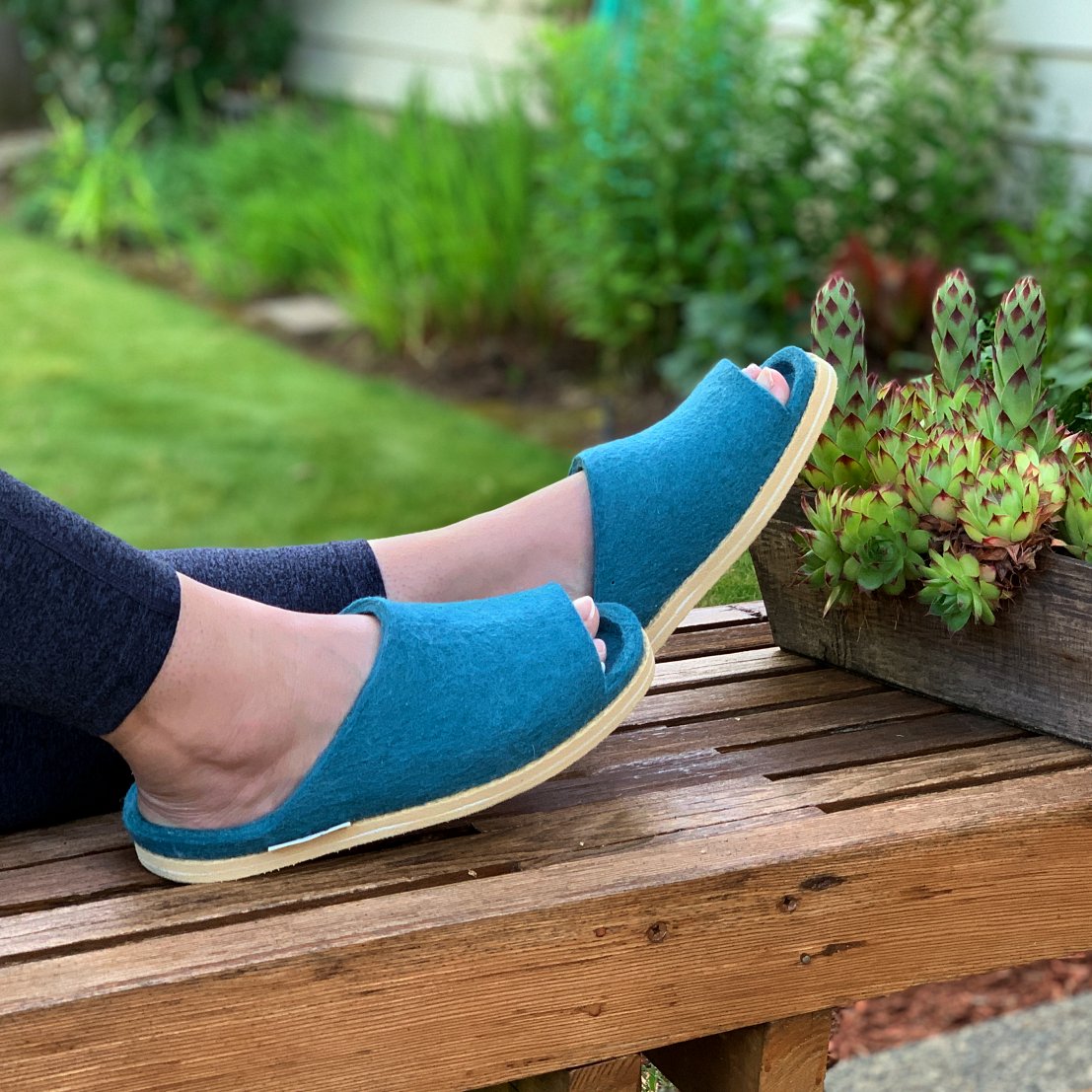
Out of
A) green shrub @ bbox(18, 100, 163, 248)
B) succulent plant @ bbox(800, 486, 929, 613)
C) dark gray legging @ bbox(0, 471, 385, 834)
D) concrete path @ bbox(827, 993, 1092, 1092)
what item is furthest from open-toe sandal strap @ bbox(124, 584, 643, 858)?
green shrub @ bbox(18, 100, 163, 248)

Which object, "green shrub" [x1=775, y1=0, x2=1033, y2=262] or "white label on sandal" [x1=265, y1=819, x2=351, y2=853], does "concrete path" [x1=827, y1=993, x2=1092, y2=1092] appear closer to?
"white label on sandal" [x1=265, y1=819, x2=351, y2=853]

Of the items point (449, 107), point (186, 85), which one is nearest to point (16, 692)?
point (449, 107)

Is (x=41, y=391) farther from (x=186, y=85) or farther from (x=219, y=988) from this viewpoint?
(x=219, y=988)

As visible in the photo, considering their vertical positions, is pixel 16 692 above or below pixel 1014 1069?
above

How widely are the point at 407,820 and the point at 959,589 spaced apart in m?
0.43

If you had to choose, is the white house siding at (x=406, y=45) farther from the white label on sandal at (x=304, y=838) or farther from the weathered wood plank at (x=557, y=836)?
the white label on sandal at (x=304, y=838)

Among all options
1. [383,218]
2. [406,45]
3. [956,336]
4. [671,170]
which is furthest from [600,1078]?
[406,45]

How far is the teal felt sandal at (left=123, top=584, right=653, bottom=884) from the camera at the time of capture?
1.00 m

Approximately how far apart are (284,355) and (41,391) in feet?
2.46

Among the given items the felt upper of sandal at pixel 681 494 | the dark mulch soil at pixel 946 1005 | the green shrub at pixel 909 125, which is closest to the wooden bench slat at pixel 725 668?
the felt upper of sandal at pixel 681 494

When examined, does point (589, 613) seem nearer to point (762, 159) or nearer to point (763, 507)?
point (763, 507)

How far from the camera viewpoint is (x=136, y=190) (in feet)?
19.9

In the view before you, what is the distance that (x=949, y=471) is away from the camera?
3.79ft

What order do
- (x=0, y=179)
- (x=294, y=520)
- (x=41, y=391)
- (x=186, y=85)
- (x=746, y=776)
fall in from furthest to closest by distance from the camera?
(x=0, y=179) → (x=186, y=85) → (x=41, y=391) → (x=294, y=520) → (x=746, y=776)
